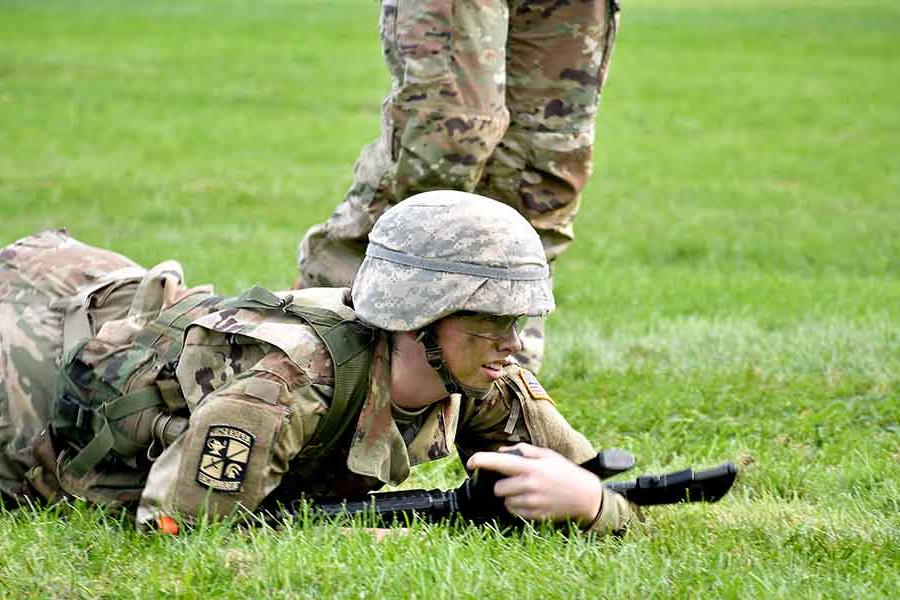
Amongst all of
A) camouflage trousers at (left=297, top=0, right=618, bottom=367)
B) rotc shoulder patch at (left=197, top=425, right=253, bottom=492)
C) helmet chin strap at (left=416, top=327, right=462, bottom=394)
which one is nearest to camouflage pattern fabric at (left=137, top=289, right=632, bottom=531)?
rotc shoulder patch at (left=197, top=425, right=253, bottom=492)

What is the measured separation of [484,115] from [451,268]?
1.69m

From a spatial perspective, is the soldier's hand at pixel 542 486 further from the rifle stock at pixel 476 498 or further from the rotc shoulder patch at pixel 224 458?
the rotc shoulder patch at pixel 224 458

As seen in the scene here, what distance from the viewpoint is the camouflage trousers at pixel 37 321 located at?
159 inches

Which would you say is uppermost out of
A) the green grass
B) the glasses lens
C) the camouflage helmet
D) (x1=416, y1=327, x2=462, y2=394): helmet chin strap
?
the camouflage helmet

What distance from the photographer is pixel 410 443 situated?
3.81 m

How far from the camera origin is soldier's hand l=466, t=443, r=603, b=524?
359 cm

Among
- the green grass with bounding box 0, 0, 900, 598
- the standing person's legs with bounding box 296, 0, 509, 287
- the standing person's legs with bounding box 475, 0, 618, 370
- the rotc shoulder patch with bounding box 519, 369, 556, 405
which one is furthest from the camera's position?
the standing person's legs with bounding box 475, 0, 618, 370

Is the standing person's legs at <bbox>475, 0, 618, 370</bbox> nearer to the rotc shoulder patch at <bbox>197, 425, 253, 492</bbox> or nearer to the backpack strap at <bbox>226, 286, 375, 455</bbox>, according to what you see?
the backpack strap at <bbox>226, 286, 375, 455</bbox>

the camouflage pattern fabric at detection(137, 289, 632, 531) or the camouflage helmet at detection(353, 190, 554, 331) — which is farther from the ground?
the camouflage helmet at detection(353, 190, 554, 331)

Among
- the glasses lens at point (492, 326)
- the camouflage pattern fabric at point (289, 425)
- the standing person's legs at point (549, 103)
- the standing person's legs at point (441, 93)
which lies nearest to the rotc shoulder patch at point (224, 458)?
the camouflage pattern fabric at point (289, 425)

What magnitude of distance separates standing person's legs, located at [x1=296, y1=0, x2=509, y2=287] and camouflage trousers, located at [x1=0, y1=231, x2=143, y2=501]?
1.16 metres

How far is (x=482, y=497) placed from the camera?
370 centimetres

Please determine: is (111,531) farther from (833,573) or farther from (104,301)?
(833,573)

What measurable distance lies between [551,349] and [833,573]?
322cm
